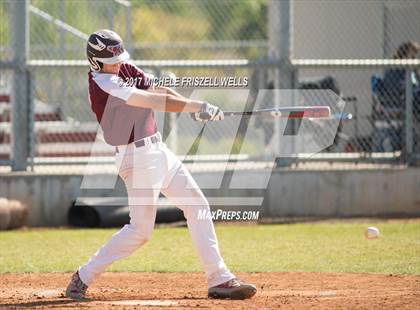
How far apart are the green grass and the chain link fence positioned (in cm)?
173

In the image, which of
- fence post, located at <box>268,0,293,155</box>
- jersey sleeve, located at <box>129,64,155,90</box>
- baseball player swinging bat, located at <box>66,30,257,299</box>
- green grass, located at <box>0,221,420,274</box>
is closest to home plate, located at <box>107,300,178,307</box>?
baseball player swinging bat, located at <box>66,30,257,299</box>

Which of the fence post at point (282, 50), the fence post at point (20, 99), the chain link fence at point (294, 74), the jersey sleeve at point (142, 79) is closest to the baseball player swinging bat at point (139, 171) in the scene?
the jersey sleeve at point (142, 79)

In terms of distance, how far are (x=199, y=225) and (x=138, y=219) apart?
1.59 feet

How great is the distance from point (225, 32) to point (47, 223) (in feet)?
67.3

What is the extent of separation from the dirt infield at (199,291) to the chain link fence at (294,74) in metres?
4.83

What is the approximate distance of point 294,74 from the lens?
42.9ft

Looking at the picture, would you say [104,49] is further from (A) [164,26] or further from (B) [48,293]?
(A) [164,26]

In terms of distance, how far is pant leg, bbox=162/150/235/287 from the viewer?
688cm

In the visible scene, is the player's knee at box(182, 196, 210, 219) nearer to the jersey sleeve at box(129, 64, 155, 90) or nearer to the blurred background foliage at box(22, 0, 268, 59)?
the jersey sleeve at box(129, 64, 155, 90)

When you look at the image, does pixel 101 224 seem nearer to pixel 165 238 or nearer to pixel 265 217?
pixel 165 238

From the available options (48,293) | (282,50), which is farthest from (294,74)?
(48,293)

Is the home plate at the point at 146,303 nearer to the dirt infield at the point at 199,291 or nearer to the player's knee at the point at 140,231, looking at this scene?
the dirt infield at the point at 199,291

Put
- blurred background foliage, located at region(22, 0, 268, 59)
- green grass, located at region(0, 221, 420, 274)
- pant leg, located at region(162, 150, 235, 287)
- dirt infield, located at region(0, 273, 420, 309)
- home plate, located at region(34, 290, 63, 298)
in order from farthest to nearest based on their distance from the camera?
blurred background foliage, located at region(22, 0, 268, 59), green grass, located at region(0, 221, 420, 274), home plate, located at region(34, 290, 63, 298), pant leg, located at region(162, 150, 235, 287), dirt infield, located at region(0, 273, 420, 309)

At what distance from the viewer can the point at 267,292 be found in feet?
23.6
